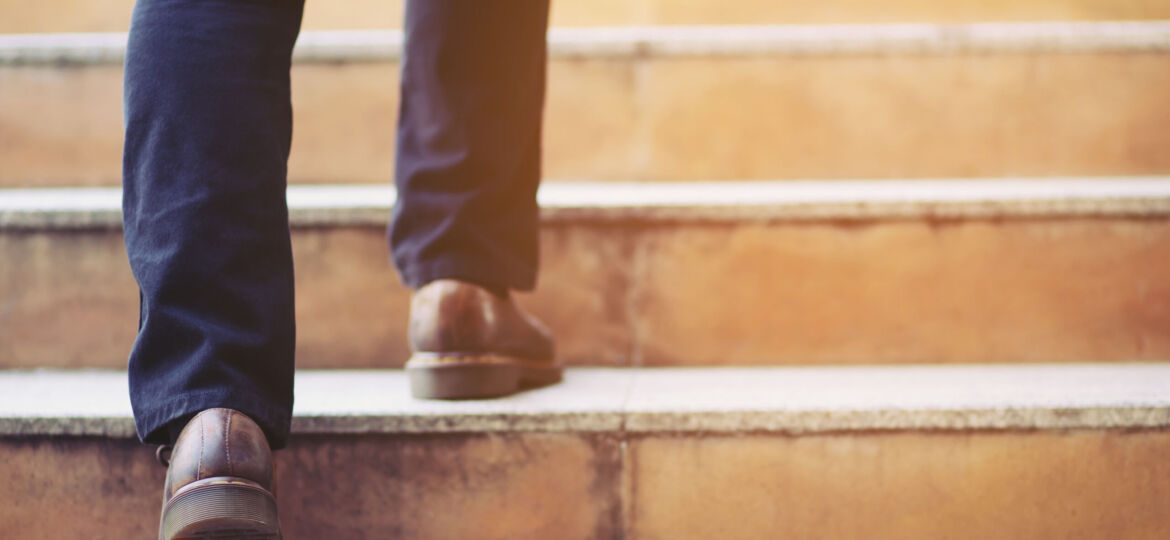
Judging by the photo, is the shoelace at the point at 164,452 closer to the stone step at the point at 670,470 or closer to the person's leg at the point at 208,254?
the person's leg at the point at 208,254

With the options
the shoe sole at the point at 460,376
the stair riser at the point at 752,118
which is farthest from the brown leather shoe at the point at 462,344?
Result: the stair riser at the point at 752,118

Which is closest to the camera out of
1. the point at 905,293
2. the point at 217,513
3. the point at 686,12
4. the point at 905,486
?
the point at 217,513

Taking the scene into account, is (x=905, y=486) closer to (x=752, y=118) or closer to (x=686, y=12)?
(x=752, y=118)

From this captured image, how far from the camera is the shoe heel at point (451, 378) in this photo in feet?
2.73

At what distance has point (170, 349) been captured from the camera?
627 millimetres

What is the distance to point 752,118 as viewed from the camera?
3.99 ft

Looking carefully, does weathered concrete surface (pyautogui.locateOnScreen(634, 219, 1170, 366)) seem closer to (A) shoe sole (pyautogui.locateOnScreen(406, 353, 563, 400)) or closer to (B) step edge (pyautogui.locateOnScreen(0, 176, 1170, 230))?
(B) step edge (pyautogui.locateOnScreen(0, 176, 1170, 230))

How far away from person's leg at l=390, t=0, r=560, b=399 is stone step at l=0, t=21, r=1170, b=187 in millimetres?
353

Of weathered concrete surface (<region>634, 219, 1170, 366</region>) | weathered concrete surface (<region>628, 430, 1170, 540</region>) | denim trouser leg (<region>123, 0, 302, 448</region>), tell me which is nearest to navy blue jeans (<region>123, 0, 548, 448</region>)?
denim trouser leg (<region>123, 0, 302, 448</region>)

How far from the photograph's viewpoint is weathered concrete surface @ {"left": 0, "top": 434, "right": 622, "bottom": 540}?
2.53 feet

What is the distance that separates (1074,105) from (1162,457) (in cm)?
58

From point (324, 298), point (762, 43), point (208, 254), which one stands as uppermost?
point (762, 43)

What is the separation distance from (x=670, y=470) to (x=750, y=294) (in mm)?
320

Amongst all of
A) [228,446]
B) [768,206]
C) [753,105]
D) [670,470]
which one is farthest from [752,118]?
[228,446]
